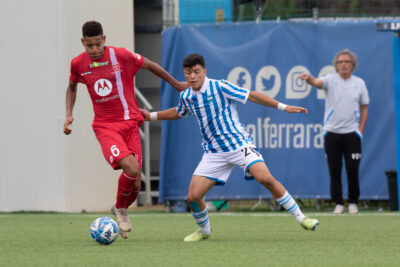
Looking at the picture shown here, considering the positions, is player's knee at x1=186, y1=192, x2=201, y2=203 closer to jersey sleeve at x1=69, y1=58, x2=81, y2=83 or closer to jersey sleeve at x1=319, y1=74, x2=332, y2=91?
jersey sleeve at x1=69, y1=58, x2=81, y2=83

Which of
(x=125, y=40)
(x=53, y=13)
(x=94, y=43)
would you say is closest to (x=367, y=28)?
(x=125, y=40)

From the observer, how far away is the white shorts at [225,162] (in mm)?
8305

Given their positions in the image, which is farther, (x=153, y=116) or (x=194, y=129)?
(x=194, y=129)

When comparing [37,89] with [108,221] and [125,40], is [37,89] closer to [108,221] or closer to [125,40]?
[125,40]

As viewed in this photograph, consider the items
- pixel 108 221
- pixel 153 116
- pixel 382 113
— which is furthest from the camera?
pixel 382 113

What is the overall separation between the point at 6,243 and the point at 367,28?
716cm

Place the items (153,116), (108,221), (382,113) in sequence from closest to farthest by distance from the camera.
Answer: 1. (108,221)
2. (153,116)
3. (382,113)

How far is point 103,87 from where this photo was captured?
28.2ft

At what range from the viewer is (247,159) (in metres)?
8.28

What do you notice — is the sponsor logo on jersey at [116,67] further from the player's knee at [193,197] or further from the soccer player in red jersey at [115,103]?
the player's knee at [193,197]

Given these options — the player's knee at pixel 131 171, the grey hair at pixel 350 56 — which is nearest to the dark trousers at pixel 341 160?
the grey hair at pixel 350 56

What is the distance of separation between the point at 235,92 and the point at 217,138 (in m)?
0.47

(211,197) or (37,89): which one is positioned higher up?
(37,89)

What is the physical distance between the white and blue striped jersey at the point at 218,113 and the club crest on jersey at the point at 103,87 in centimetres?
77
